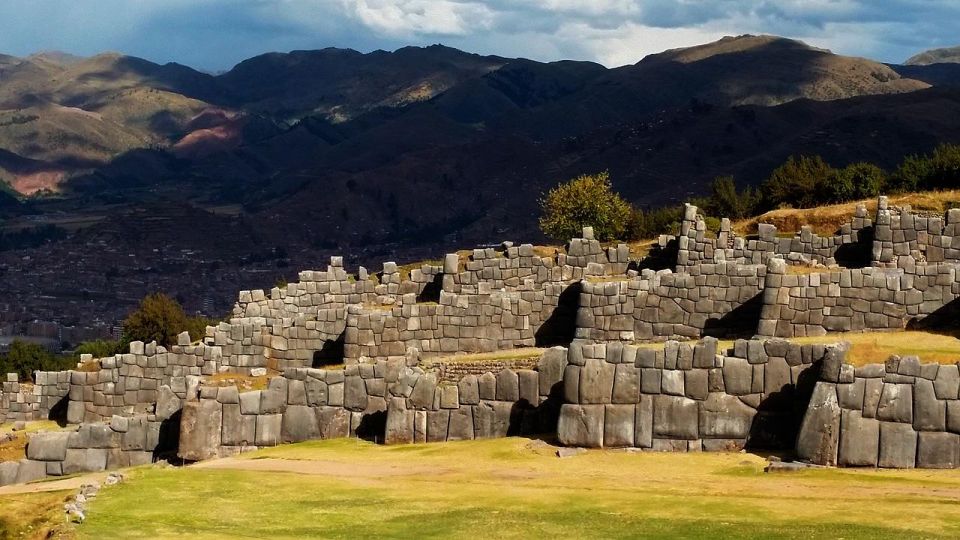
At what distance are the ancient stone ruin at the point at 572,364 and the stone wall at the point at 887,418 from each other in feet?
0.08

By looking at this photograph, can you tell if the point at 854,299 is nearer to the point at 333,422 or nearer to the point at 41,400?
the point at 333,422

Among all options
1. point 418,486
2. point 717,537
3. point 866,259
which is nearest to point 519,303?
point 866,259

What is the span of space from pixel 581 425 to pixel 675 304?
994 cm

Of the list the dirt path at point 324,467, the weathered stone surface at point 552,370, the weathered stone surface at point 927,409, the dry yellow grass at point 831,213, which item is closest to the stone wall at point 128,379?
the dirt path at point 324,467

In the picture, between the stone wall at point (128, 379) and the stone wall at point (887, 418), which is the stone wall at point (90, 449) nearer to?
the stone wall at point (128, 379)

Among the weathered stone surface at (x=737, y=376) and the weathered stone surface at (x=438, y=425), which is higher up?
the weathered stone surface at (x=737, y=376)

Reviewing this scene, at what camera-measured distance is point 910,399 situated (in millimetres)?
25469

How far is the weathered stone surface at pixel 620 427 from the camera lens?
27906 millimetres

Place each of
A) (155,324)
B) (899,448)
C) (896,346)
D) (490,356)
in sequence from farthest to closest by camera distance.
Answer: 1. (155,324)
2. (490,356)
3. (896,346)
4. (899,448)

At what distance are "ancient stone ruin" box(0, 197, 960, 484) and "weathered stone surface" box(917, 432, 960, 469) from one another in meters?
0.02

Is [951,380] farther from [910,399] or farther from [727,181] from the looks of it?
[727,181]

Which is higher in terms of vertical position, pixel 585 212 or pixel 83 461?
pixel 585 212

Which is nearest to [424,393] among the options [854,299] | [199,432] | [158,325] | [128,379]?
[199,432]

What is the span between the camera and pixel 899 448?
83.1ft
